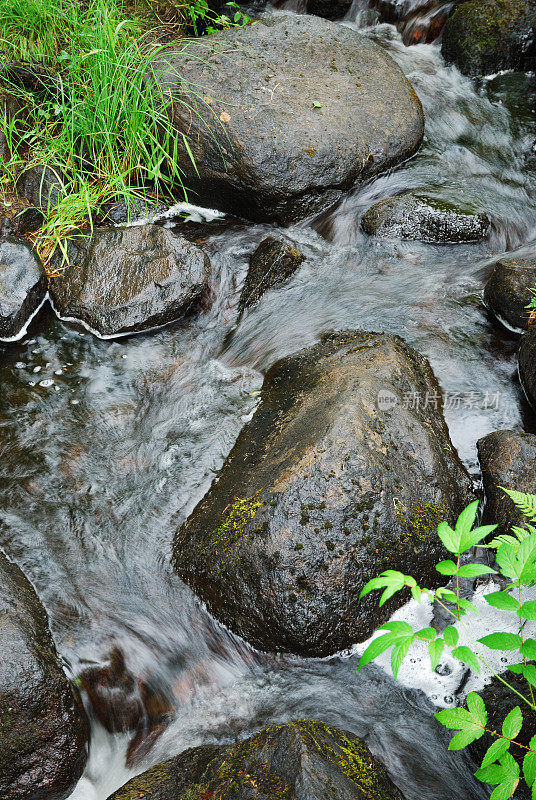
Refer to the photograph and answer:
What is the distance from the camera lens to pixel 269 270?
514cm

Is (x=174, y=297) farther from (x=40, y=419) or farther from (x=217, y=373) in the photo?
(x=40, y=419)

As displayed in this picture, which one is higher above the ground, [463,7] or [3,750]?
[463,7]

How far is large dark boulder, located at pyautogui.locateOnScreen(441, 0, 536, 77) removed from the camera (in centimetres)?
719

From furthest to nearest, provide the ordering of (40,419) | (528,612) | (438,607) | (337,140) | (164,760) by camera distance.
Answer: (337,140)
(40,419)
(438,607)
(164,760)
(528,612)

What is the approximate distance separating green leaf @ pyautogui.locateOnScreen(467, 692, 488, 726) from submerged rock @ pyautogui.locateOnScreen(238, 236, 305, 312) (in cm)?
344

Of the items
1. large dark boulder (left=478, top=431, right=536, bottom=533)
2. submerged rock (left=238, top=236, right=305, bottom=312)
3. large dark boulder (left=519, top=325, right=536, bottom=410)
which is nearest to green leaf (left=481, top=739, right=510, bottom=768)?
large dark boulder (left=478, top=431, right=536, bottom=533)

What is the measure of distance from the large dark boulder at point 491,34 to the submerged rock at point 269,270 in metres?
3.83

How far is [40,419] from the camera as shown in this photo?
169 inches

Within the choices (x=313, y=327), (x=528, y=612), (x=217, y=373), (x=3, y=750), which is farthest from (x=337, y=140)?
(x=3, y=750)

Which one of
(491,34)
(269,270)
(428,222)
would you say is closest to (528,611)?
(269,270)

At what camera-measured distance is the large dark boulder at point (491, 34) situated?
719 centimetres

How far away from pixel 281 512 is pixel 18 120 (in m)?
4.61

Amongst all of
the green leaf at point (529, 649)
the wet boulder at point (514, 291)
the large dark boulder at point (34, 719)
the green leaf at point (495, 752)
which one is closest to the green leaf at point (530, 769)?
the green leaf at point (495, 752)

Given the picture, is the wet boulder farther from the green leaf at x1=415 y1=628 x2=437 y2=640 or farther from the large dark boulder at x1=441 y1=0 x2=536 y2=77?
the large dark boulder at x1=441 y1=0 x2=536 y2=77
